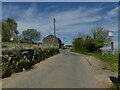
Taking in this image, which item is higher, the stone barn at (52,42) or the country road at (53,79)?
the stone barn at (52,42)

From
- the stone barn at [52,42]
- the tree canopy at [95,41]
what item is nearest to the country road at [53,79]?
the stone barn at [52,42]

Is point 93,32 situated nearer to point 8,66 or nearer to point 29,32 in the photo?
point 29,32

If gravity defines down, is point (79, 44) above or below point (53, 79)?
above

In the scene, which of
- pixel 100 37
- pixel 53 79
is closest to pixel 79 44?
pixel 100 37

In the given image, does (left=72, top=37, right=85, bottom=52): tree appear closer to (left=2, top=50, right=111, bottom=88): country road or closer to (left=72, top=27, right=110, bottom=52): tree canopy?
(left=72, top=27, right=110, bottom=52): tree canopy

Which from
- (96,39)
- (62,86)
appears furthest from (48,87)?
(96,39)

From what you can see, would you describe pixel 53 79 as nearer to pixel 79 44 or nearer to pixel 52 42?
pixel 52 42

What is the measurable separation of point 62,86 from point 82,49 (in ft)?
217

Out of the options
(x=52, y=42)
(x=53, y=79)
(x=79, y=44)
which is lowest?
Result: (x=53, y=79)

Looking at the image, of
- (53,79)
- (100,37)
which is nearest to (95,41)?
(100,37)

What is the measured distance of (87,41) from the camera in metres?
73.6

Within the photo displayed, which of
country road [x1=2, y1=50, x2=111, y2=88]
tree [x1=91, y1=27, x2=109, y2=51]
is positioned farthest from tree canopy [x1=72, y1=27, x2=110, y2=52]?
country road [x1=2, y1=50, x2=111, y2=88]

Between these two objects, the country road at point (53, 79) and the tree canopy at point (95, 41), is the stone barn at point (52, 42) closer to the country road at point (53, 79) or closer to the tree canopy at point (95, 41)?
the tree canopy at point (95, 41)

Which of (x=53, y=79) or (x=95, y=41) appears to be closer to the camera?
(x=53, y=79)
